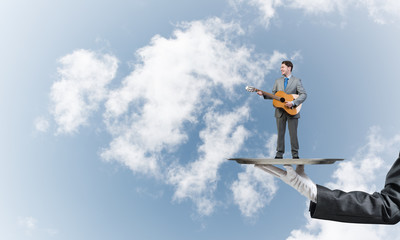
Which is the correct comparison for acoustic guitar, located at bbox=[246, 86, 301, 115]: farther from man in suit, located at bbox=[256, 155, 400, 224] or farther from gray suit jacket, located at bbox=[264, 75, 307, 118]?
man in suit, located at bbox=[256, 155, 400, 224]

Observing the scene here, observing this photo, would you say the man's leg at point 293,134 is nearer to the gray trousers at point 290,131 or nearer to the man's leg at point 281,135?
the gray trousers at point 290,131

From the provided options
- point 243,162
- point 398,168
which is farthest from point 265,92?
point 398,168

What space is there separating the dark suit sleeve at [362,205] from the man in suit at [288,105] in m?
2.94

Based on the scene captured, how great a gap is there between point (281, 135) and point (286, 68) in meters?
1.37

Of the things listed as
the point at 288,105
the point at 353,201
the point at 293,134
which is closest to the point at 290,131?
the point at 293,134

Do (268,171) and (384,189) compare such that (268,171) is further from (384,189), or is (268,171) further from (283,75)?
(283,75)

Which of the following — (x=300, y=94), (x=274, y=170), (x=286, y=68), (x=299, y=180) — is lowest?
(x=299, y=180)

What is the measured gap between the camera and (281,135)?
7.86m

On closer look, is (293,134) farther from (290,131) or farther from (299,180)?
(299,180)

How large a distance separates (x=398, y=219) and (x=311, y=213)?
105 cm

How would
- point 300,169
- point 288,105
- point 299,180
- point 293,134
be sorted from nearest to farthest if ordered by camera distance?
point 299,180 < point 300,169 < point 288,105 < point 293,134

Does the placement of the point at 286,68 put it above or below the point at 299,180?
above

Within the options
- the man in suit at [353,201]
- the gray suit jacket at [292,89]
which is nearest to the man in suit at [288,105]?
the gray suit jacket at [292,89]

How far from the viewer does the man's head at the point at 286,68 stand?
792cm
